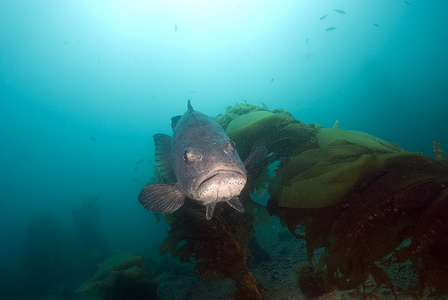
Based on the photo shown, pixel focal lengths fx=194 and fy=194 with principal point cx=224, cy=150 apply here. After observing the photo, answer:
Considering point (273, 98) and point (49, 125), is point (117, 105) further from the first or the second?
point (273, 98)

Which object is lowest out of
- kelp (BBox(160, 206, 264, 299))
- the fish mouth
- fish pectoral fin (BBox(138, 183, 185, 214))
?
kelp (BBox(160, 206, 264, 299))

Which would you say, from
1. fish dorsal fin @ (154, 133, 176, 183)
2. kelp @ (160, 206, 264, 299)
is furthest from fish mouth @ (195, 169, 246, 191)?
fish dorsal fin @ (154, 133, 176, 183)

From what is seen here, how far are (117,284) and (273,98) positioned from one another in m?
157

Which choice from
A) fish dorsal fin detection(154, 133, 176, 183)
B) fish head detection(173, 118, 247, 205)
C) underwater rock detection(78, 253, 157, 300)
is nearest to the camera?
fish head detection(173, 118, 247, 205)

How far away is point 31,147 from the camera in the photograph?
11675cm

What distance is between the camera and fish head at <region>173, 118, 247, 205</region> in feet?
8.44

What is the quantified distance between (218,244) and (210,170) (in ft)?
6.60

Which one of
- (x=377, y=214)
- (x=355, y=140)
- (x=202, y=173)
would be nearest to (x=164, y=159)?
(x=202, y=173)

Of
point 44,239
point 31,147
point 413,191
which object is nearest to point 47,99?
point 31,147

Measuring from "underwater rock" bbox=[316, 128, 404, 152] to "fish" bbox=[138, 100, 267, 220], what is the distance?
146 cm

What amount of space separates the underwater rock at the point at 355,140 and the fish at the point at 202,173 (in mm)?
1458

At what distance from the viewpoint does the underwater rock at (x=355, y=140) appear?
3516mm

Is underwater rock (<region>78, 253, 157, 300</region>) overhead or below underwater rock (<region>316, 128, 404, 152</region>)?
below

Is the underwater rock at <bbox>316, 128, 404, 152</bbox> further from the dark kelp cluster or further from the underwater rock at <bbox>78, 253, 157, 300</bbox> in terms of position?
the underwater rock at <bbox>78, 253, 157, 300</bbox>
